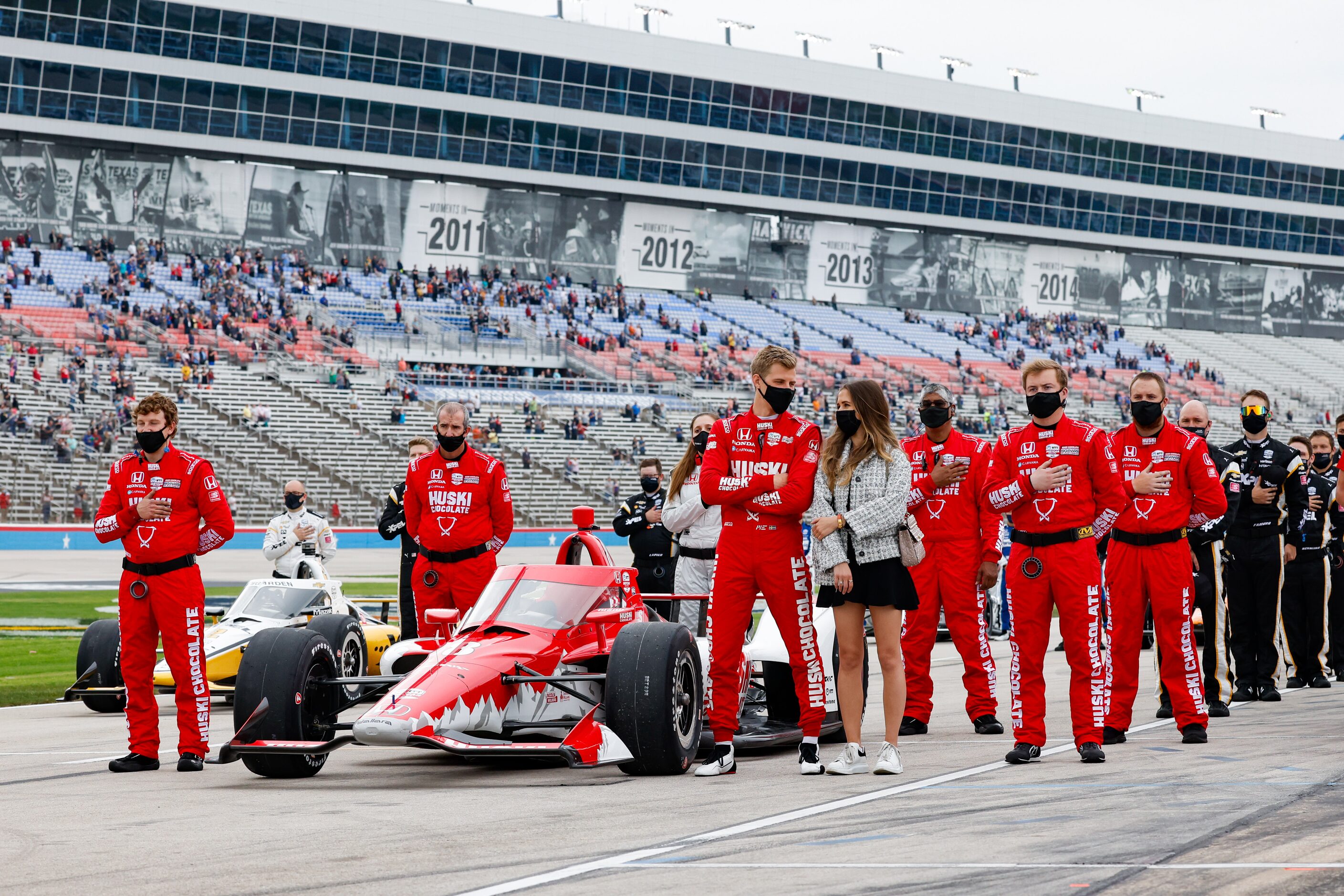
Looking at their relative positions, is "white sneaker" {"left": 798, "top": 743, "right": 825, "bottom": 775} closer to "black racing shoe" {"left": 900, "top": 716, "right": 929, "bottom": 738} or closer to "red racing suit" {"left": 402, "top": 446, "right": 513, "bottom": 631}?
"black racing shoe" {"left": 900, "top": 716, "right": 929, "bottom": 738}

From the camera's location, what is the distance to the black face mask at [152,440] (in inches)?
364

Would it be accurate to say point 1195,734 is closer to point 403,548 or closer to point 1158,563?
point 1158,563

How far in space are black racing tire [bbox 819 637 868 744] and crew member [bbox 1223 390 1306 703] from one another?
356 centimetres

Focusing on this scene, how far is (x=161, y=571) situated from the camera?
9086 millimetres

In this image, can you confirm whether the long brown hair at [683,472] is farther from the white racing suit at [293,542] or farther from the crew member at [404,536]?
the white racing suit at [293,542]

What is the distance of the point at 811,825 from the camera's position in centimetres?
636

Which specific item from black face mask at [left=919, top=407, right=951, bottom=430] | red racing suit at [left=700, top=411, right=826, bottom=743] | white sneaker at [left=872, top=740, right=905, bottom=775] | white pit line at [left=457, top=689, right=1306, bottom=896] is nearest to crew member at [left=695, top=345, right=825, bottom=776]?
red racing suit at [left=700, top=411, right=826, bottom=743]

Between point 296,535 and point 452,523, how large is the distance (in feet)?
16.5

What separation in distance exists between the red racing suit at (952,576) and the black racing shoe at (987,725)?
0.11 ft

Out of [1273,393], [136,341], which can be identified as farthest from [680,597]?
[1273,393]

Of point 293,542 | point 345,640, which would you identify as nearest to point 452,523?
point 345,640

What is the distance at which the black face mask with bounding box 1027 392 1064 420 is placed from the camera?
8555 millimetres

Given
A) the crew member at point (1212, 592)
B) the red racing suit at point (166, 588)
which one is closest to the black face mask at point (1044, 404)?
the crew member at point (1212, 592)

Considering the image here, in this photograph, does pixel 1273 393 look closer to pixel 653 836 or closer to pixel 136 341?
pixel 136 341
